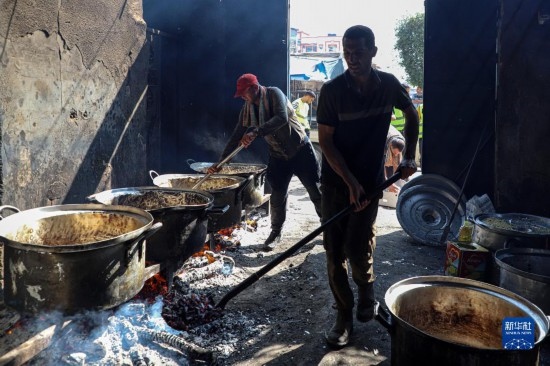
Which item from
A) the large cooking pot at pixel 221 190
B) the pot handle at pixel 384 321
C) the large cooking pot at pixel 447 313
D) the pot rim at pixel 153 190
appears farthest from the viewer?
the large cooking pot at pixel 221 190

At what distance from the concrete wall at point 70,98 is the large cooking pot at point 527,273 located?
4.40 metres

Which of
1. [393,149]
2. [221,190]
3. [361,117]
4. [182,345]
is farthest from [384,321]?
[393,149]

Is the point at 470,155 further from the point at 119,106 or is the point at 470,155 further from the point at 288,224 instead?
the point at 119,106

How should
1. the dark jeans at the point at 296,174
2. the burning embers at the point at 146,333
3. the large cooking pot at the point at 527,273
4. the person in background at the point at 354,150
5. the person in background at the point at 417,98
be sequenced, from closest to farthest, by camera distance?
the burning embers at the point at 146,333
the person in background at the point at 354,150
the large cooking pot at the point at 527,273
the dark jeans at the point at 296,174
the person in background at the point at 417,98

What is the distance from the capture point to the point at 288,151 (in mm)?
6016

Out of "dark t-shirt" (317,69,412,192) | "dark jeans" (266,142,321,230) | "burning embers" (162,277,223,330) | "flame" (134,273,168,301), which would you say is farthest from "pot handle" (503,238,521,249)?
"flame" (134,273,168,301)

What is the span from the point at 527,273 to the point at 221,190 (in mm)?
2893

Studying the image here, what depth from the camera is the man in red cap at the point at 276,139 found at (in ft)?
18.8

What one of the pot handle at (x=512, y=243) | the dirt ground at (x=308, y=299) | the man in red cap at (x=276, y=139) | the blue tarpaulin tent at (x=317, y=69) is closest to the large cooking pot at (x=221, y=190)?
the man in red cap at (x=276, y=139)

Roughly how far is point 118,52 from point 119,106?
69 centimetres

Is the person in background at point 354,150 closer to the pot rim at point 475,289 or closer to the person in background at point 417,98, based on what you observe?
the pot rim at point 475,289

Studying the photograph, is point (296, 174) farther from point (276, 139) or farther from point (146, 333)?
point (146, 333)

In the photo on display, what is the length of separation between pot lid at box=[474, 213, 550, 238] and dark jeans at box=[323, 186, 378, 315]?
176cm

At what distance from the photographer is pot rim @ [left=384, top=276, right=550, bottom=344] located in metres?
2.29
